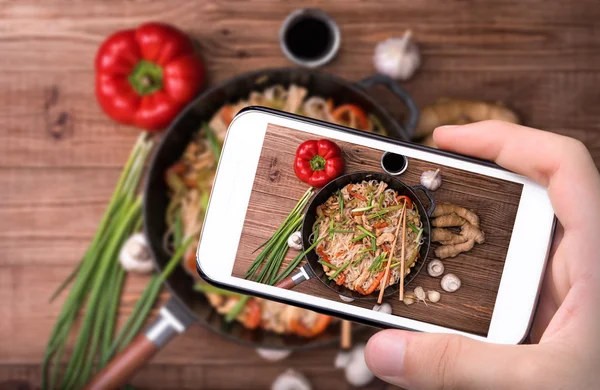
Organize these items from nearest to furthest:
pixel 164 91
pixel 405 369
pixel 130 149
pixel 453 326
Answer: pixel 405 369
pixel 453 326
pixel 164 91
pixel 130 149

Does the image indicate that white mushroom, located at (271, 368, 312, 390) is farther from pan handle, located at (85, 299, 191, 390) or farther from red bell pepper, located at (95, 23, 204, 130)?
red bell pepper, located at (95, 23, 204, 130)

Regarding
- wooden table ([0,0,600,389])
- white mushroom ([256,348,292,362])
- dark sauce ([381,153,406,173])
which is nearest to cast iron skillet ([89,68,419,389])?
white mushroom ([256,348,292,362])

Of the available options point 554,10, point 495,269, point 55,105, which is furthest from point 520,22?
point 55,105

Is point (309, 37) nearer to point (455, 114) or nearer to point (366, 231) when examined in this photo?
point (455, 114)

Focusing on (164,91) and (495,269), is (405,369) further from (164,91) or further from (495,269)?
(164,91)

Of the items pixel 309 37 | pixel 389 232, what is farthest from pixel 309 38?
pixel 389 232

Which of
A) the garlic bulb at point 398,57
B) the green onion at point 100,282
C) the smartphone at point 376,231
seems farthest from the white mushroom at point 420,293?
the green onion at point 100,282

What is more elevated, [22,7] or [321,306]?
[22,7]
